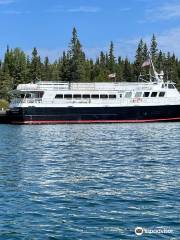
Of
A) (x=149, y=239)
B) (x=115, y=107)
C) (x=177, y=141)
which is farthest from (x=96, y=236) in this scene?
(x=115, y=107)

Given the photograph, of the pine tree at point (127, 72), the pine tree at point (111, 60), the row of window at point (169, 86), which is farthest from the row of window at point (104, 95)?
the pine tree at point (111, 60)

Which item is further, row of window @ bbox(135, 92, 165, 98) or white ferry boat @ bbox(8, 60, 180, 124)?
row of window @ bbox(135, 92, 165, 98)

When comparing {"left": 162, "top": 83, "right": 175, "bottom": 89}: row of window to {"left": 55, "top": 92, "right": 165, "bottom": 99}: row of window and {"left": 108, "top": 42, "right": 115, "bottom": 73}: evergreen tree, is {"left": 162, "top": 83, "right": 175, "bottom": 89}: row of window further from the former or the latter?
{"left": 108, "top": 42, "right": 115, "bottom": 73}: evergreen tree

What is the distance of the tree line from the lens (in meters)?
133

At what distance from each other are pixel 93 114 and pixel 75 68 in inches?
2032

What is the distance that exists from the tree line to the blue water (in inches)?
3599

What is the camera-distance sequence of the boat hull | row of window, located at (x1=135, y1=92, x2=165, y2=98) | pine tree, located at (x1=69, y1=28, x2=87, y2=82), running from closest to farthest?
1. the boat hull
2. row of window, located at (x1=135, y1=92, x2=165, y2=98)
3. pine tree, located at (x1=69, y1=28, x2=87, y2=82)

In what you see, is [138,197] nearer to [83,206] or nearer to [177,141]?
[83,206]

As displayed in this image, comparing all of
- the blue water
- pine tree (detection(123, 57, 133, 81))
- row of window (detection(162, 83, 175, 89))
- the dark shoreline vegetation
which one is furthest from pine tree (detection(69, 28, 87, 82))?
the blue water

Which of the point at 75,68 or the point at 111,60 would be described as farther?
the point at 111,60

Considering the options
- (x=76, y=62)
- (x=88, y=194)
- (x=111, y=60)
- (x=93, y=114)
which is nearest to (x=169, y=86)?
(x=93, y=114)

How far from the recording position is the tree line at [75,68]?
133m

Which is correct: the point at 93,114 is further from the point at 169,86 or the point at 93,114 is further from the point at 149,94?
A: the point at 169,86

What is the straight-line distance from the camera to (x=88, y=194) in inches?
870
